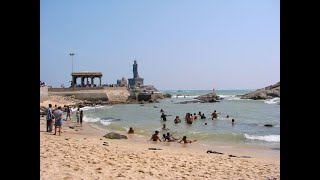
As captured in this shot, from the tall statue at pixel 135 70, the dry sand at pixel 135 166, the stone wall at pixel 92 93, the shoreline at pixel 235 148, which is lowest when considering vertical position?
the shoreline at pixel 235 148

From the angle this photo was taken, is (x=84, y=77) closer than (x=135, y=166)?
No

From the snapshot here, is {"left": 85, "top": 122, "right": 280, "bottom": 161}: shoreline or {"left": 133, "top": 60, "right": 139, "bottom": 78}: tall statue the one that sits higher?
{"left": 133, "top": 60, "right": 139, "bottom": 78}: tall statue

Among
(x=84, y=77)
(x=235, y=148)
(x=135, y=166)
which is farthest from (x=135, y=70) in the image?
(x=135, y=166)

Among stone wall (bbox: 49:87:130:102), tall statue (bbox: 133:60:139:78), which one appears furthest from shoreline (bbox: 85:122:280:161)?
tall statue (bbox: 133:60:139:78)

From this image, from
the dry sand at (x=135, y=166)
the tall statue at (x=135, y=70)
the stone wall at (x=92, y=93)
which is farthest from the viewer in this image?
the tall statue at (x=135, y=70)

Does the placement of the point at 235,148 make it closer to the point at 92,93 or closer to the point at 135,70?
the point at 92,93

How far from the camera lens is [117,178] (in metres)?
8.22

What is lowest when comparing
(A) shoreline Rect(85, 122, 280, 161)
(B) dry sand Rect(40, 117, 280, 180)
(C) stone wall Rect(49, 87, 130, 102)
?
(A) shoreline Rect(85, 122, 280, 161)

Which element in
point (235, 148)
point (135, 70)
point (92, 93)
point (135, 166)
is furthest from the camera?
point (135, 70)

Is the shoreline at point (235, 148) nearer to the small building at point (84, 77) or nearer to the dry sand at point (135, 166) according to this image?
the dry sand at point (135, 166)

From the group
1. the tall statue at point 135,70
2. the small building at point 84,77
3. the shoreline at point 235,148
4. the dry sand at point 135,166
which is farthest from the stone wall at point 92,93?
the tall statue at point 135,70

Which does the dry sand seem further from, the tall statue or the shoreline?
the tall statue
